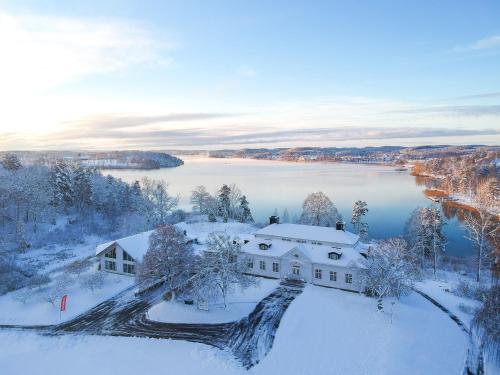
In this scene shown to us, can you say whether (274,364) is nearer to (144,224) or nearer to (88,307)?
(88,307)

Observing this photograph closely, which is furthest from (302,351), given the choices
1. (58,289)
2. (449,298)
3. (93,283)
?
(58,289)

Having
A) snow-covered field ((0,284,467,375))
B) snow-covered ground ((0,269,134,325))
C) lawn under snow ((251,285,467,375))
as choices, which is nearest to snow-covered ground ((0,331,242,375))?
snow-covered field ((0,284,467,375))

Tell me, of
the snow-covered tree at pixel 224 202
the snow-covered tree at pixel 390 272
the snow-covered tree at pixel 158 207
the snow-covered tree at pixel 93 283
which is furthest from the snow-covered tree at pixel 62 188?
the snow-covered tree at pixel 390 272

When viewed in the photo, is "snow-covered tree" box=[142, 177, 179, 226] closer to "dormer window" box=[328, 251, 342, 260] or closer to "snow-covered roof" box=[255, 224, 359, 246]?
"snow-covered roof" box=[255, 224, 359, 246]

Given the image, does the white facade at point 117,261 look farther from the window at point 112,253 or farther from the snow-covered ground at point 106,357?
the snow-covered ground at point 106,357

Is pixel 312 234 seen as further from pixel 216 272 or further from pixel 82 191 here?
pixel 82 191
